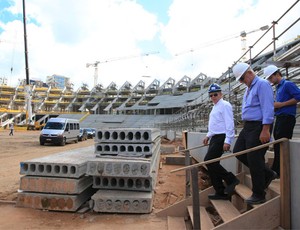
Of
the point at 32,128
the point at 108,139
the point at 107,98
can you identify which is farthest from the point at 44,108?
the point at 108,139

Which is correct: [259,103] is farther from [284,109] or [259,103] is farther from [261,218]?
[261,218]

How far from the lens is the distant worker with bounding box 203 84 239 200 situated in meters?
4.21

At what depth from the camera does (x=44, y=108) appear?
94.7 meters

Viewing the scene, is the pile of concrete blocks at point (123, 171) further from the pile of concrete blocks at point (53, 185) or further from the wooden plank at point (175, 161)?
the wooden plank at point (175, 161)

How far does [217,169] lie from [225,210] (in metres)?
0.64

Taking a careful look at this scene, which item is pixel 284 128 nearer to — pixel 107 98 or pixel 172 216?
pixel 172 216

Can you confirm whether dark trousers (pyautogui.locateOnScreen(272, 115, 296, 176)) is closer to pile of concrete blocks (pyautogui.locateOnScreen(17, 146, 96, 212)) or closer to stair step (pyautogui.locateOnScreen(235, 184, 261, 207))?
stair step (pyautogui.locateOnScreen(235, 184, 261, 207))

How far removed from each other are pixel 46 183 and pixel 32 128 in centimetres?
4673

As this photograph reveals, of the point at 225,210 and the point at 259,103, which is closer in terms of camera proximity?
the point at 259,103

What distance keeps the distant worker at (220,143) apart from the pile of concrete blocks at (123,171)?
1.36 meters

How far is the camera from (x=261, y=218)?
3.06 m

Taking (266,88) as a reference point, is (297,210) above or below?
below

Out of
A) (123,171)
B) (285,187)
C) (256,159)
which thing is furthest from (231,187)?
(123,171)

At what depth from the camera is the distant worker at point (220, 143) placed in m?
4.21
